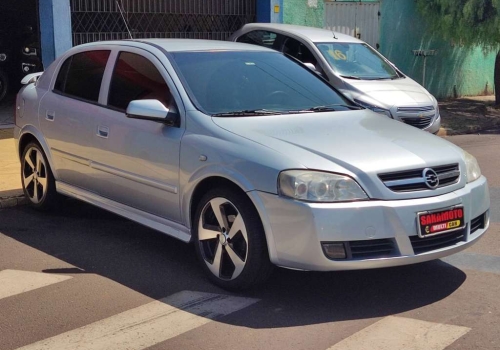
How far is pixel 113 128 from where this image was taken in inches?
261

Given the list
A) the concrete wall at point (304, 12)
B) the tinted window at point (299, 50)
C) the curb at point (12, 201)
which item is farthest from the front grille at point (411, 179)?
the concrete wall at point (304, 12)

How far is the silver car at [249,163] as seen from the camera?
203 inches

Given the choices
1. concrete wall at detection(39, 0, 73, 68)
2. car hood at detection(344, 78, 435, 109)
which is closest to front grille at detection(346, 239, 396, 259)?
car hood at detection(344, 78, 435, 109)

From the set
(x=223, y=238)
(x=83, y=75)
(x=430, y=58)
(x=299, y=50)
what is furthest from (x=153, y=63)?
(x=430, y=58)

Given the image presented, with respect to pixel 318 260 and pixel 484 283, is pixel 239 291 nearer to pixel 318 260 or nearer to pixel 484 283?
pixel 318 260

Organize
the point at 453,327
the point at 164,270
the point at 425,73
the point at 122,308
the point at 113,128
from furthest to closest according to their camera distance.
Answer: the point at 425,73 < the point at 113,128 < the point at 164,270 < the point at 122,308 < the point at 453,327

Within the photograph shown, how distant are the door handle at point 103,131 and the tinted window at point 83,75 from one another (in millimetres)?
354

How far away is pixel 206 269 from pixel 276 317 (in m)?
0.82

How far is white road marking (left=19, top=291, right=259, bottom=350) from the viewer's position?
4766 millimetres

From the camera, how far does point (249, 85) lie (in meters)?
6.44

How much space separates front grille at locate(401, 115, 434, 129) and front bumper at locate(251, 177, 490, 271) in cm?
630

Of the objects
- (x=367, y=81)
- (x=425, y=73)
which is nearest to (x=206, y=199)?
(x=367, y=81)

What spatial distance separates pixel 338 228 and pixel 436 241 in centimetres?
76

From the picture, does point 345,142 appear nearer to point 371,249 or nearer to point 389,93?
A: point 371,249
